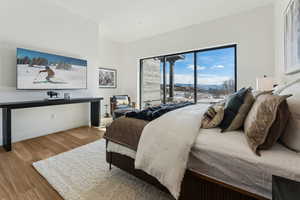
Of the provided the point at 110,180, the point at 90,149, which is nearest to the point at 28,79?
the point at 90,149

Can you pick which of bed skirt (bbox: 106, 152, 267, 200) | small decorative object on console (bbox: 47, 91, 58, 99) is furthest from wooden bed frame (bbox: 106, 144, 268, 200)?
small decorative object on console (bbox: 47, 91, 58, 99)

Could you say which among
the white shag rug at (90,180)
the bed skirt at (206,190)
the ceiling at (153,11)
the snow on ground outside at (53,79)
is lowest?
the white shag rug at (90,180)

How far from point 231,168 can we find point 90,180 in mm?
1494

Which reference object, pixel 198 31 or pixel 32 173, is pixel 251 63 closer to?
pixel 198 31

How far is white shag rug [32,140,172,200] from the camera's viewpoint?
1445 millimetres

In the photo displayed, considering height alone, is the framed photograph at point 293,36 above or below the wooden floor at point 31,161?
above

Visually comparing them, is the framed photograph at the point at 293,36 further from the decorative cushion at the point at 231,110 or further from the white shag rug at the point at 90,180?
the white shag rug at the point at 90,180

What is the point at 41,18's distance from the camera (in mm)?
3098

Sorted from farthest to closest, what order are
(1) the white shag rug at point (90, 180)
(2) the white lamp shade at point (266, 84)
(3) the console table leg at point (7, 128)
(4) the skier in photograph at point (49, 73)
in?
1. (4) the skier in photograph at point (49, 73)
2. (2) the white lamp shade at point (266, 84)
3. (3) the console table leg at point (7, 128)
4. (1) the white shag rug at point (90, 180)

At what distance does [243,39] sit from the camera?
342 centimetres

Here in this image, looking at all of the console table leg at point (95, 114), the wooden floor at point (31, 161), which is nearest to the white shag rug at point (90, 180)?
the wooden floor at point (31, 161)

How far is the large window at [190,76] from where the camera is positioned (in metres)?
3.84

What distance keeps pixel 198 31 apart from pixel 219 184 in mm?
4046

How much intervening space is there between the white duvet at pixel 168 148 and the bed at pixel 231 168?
0.28 feet
